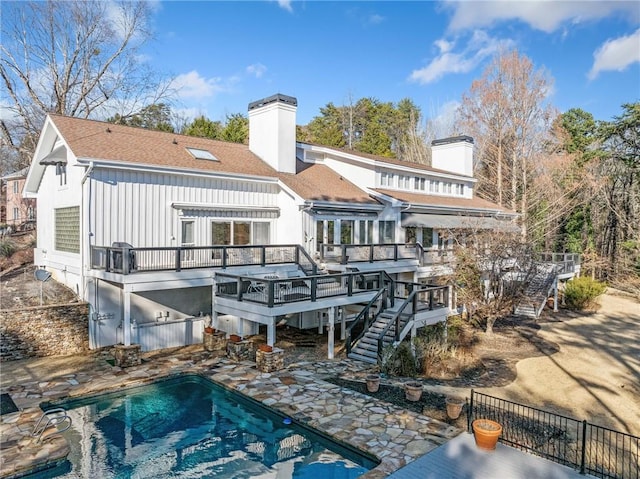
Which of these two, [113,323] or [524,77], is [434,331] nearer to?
[113,323]

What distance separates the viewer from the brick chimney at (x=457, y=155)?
33.4m

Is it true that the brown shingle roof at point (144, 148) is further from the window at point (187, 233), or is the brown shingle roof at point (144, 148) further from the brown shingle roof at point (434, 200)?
the brown shingle roof at point (434, 200)

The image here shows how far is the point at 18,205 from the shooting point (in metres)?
38.8

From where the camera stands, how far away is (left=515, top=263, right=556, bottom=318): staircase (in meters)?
24.6

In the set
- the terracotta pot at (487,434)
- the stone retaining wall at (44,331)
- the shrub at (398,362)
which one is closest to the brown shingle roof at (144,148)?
the stone retaining wall at (44,331)

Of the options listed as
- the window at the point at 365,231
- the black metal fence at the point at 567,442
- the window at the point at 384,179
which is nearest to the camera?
the black metal fence at the point at 567,442

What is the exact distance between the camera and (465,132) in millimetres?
37219

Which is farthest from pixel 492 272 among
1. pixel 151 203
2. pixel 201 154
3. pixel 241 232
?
pixel 151 203

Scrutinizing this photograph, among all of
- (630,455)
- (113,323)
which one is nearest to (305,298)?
(113,323)

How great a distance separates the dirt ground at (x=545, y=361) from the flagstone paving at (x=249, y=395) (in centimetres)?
198

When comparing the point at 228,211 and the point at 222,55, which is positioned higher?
the point at 222,55

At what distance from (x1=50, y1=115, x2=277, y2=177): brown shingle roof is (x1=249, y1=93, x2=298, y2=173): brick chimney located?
785 millimetres

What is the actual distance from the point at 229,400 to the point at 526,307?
63.7 ft

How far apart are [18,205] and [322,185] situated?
32319 millimetres
